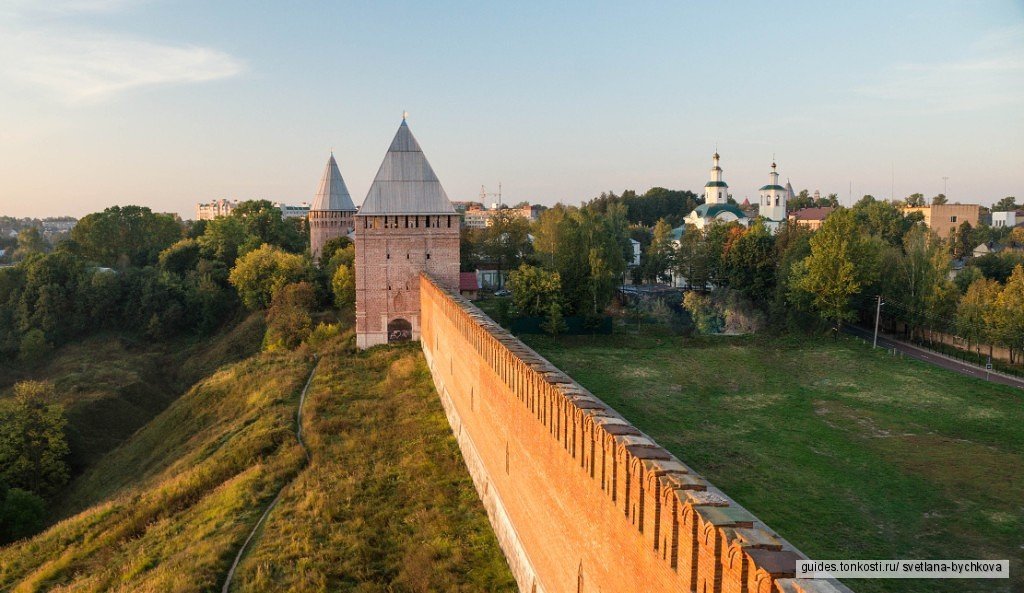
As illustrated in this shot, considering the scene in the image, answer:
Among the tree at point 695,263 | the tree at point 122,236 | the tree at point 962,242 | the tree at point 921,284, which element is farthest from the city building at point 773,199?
the tree at point 122,236

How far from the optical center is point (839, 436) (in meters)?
20.3

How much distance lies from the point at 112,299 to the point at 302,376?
97.5 ft

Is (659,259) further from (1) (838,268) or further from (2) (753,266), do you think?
(1) (838,268)

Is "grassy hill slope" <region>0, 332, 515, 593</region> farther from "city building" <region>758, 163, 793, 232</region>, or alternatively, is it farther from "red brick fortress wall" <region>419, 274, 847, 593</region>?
"city building" <region>758, 163, 793, 232</region>

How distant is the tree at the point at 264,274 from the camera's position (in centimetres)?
4503

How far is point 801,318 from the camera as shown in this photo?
3759cm

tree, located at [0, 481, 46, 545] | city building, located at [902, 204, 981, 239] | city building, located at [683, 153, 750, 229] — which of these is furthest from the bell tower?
tree, located at [0, 481, 46, 545]

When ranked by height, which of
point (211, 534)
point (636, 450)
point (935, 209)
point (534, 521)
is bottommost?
point (211, 534)

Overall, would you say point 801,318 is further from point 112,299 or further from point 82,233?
point 82,233

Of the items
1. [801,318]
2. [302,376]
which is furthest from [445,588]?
[801,318]

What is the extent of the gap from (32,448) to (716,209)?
222ft

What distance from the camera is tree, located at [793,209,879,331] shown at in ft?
114

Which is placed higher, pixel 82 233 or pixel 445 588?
pixel 82 233

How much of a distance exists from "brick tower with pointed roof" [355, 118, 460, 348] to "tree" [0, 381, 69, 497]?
12.6 meters
